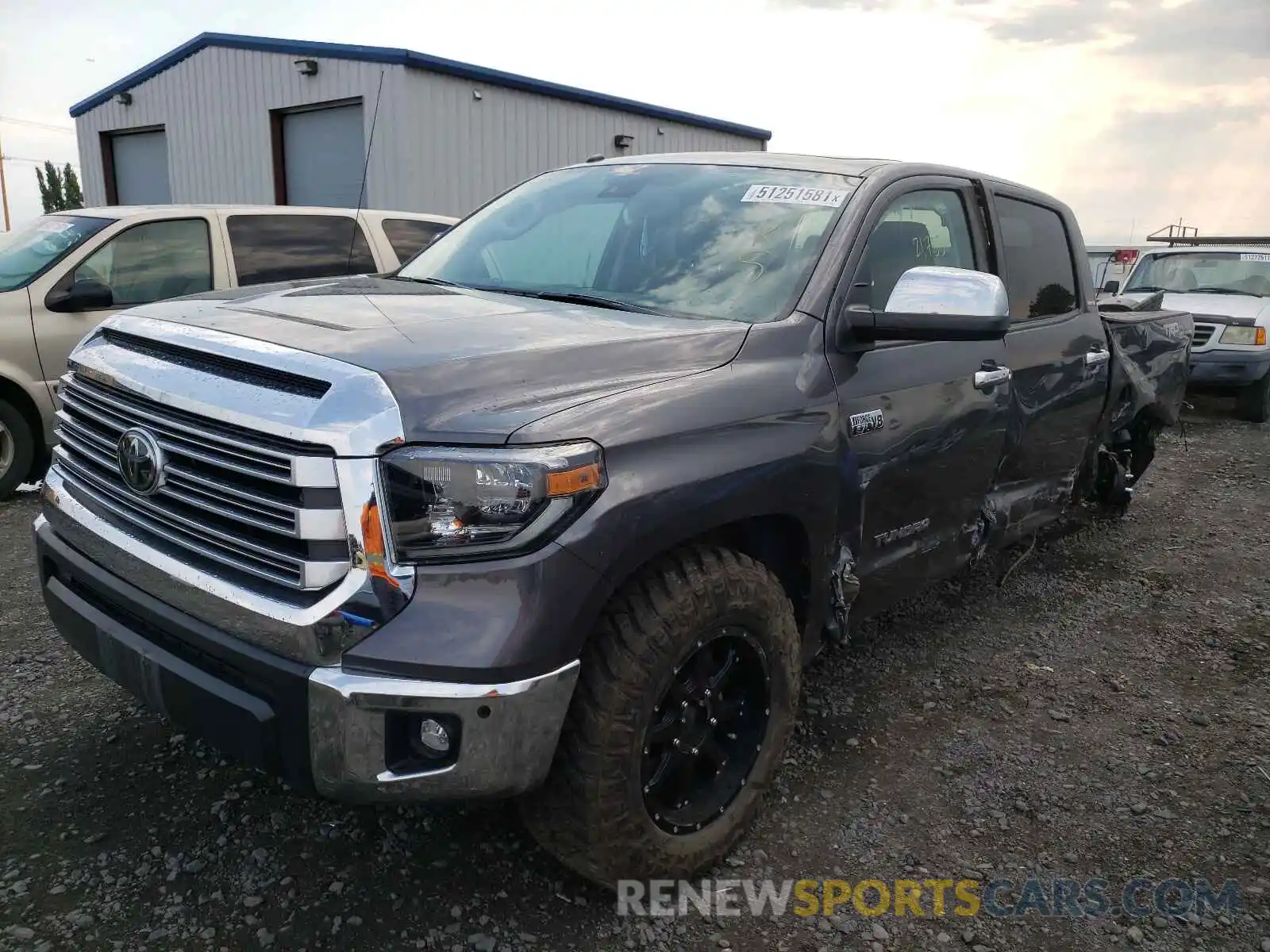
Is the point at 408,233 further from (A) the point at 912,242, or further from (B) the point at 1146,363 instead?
(B) the point at 1146,363

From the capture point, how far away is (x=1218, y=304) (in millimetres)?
10609

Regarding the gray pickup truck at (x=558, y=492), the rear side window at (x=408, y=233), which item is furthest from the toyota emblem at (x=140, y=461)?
the rear side window at (x=408, y=233)

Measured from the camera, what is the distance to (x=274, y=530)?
197 cm

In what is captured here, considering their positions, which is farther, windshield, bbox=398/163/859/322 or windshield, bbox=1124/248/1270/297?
windshield, bbox=1124/248/1270/297

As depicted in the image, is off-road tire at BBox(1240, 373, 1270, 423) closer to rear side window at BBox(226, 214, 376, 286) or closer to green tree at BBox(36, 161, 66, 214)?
rear side window at BBox(226, 214, 376, 286)

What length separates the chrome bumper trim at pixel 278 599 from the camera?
1890 millimetres

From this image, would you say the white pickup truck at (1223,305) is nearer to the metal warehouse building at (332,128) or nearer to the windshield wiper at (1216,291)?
the windshield wiper at (1216,291)

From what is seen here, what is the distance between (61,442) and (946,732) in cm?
299

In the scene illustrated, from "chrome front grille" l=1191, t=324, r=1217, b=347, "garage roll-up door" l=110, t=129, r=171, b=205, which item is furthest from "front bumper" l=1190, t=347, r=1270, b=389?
"garage roll-up door" l=110, t=129, r=171, b=205

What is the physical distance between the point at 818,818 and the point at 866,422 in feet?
3.86

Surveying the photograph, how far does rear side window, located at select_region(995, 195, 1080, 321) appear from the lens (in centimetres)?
382

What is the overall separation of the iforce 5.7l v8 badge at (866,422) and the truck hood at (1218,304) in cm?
895

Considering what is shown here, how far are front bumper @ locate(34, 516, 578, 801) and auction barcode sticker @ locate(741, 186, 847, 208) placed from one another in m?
1.78

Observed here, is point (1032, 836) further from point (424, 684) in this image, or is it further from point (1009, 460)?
point (424, 684)
